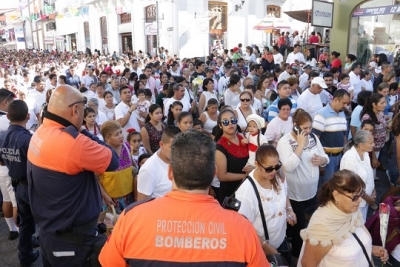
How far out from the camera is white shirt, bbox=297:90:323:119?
6336 mm

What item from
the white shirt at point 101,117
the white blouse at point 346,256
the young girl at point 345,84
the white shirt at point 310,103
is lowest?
the white blouse at point 346,256

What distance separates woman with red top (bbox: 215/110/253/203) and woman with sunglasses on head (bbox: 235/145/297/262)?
0.77 meters

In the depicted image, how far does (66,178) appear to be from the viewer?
2.51 meters

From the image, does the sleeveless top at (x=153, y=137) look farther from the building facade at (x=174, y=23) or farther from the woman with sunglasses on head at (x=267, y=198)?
the building facade at (x=174, y=23)

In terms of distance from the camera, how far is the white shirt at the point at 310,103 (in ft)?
20.8

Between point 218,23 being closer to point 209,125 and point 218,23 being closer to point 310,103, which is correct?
point 310,103

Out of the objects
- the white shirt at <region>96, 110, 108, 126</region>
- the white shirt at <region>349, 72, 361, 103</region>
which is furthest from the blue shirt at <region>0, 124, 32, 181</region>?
the white shirt at <region>349, 72, 361, 103</region>

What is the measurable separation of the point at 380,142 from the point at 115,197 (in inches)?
167

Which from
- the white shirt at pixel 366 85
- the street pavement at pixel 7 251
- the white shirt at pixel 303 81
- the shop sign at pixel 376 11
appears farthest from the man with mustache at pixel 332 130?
the shop sign at pixel 376 11

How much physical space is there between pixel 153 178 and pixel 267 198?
1044 millimetres

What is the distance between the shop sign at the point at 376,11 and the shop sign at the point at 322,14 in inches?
36.5

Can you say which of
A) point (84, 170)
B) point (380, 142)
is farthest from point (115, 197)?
point (380, 142)

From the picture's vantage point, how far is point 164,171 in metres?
3.32

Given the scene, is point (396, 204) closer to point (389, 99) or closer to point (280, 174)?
point (280, 174)
